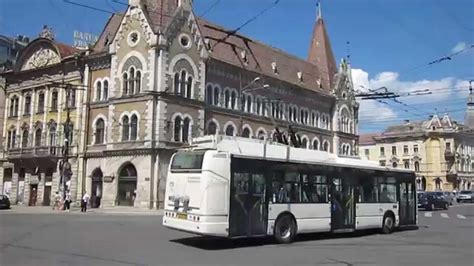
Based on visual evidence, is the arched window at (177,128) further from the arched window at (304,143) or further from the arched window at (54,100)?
the arched window at (304,143)

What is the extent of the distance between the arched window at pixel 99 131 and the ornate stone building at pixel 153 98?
0.30ft

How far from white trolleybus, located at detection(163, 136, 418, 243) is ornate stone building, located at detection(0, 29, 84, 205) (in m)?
33.5

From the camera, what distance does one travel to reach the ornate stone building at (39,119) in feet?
159

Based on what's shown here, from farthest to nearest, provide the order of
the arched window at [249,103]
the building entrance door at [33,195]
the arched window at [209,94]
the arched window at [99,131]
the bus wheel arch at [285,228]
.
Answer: the arched window at [249,103] < the building entrance door at [33,195] < the arched window at [209,94] < the arched window at [99,131] < the bus wheel arch at [285,228]

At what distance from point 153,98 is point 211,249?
95.6 feet

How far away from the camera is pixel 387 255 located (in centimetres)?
1316

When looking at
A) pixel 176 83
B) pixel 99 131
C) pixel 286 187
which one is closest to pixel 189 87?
pixel 176 83

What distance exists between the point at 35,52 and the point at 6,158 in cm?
1149

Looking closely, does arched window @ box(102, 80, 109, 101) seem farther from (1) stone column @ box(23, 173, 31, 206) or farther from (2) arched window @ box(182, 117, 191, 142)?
(1) stone column @ box(23, 173, 31, 206)

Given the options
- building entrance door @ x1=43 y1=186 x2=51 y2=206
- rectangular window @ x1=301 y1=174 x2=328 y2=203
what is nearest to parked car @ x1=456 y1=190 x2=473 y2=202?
building entrance door @ x1=43 y1=186 x2=51 y2=206

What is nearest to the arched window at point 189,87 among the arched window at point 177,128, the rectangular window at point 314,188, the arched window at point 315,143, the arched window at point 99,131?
the arched window at point 177,128

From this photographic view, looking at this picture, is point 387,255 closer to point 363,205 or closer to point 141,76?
point 363,205

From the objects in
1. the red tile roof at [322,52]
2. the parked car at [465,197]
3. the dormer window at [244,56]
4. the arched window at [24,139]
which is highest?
the red tile roof at [322,52]

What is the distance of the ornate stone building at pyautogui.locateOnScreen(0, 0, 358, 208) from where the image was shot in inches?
1656
